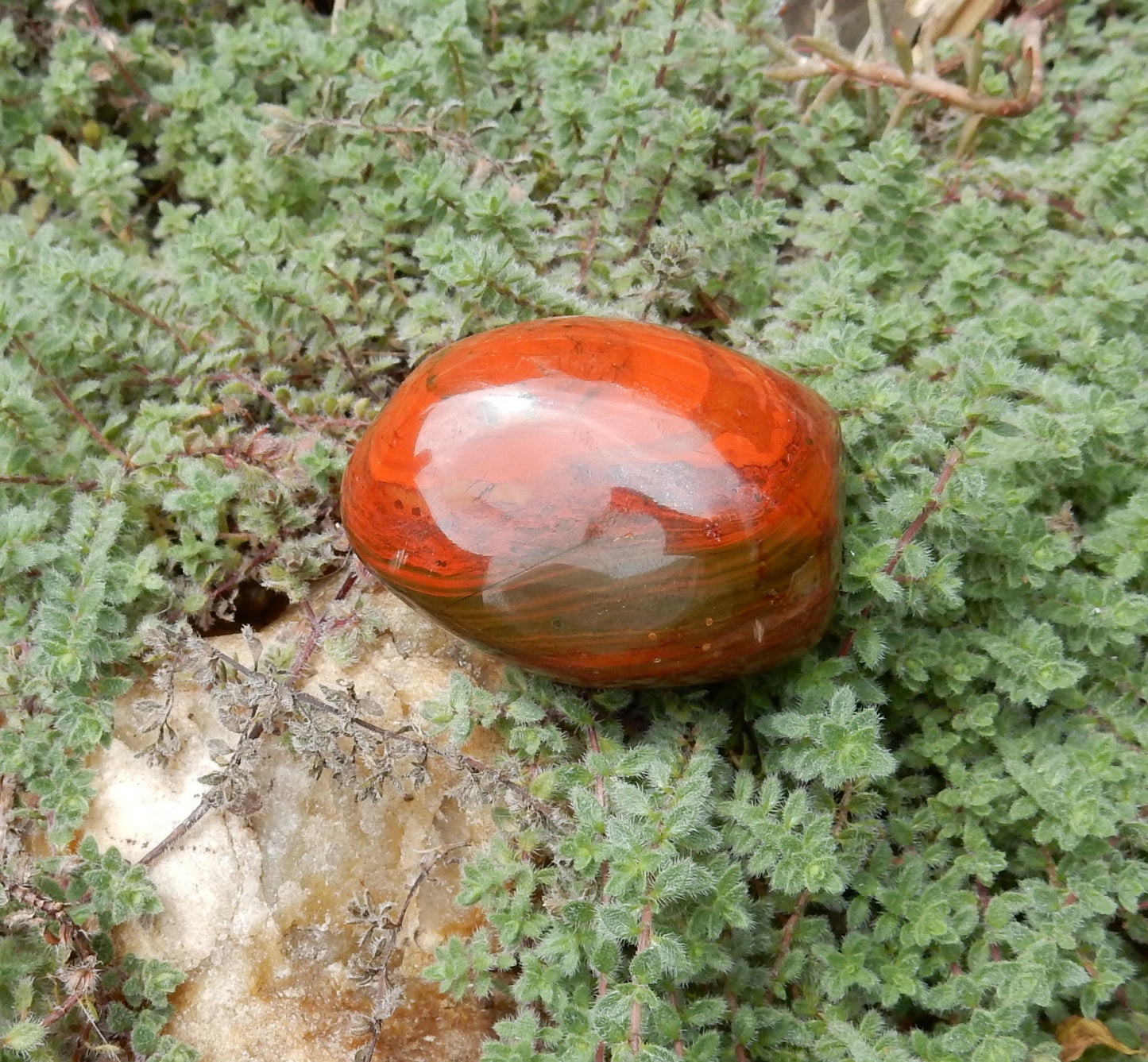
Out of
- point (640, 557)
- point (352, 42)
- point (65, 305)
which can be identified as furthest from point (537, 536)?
point (352, 42)

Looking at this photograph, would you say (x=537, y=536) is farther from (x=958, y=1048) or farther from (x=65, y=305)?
(x=65, y=305)

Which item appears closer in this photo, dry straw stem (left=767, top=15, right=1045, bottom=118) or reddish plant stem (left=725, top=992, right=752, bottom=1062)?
reddish plant stem (left=725, top=992, right=752, bottom=1062)

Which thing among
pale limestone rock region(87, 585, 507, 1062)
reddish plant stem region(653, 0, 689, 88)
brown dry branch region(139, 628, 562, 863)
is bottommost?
pale limestone rock region(87, 585, 507, 1062)

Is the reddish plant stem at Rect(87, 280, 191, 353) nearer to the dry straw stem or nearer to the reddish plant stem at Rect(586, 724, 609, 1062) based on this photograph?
the reddish plant stem at Rect(586, 724, 609, 1062)

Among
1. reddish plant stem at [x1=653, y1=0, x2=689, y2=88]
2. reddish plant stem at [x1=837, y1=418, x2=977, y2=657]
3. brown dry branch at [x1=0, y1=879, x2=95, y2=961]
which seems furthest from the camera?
reddish plant stem at [x1=653, y1=0, x2=689, y2=88]

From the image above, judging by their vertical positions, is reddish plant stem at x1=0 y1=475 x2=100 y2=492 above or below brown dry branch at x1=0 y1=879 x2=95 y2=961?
above

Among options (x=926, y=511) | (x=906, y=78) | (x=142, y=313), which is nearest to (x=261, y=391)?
(x=142, y=313)

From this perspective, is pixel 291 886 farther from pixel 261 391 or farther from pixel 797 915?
pixel 261 391

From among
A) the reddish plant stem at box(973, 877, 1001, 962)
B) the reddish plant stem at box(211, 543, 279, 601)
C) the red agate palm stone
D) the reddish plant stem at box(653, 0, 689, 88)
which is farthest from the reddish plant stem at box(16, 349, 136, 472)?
the reddish plant stem at box(973, 877, 1001, 962)

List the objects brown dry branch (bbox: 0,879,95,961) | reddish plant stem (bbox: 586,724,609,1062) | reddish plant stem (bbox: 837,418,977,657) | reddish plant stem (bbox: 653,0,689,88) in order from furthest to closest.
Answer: reddish plant stem (bbox: 653,0,689,88) → reddish plant stem (bbox: 837,418,977,657) → brown dry branch (bbox: 0,879,95,961) → reddish plant stem (bbox: 586,724,609,1062)
